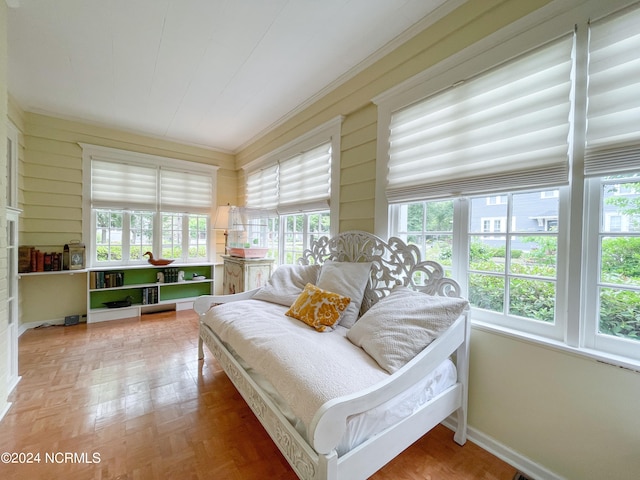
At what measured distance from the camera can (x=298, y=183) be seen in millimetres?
3236

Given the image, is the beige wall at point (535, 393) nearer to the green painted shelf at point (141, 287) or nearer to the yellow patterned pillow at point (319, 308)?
the yellow patterned pillow at point (319, 308)

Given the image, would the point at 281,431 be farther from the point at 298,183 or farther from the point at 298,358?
the point at 298,183

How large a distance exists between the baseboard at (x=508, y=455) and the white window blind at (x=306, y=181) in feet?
6.98

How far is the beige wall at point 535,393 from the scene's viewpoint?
3.87ft

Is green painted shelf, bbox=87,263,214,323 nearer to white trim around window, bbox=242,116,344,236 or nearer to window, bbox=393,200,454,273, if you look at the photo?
white trim around window, bbox=242,116,344,236

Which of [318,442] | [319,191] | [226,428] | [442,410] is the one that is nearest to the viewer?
Result: [318,442]

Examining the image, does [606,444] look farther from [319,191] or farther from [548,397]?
[319,191]

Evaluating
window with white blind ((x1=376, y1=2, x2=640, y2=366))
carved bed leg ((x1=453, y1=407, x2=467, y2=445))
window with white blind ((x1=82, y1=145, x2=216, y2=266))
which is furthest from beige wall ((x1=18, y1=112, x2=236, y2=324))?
carved bed leg ((x1=453, y1=407, x2=467, y2=445))

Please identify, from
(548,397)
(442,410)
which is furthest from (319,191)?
(548,397)

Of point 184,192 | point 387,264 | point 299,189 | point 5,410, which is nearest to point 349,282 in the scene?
point 387,264

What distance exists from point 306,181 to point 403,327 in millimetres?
2100

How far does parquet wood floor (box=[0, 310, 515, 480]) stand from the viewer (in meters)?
1.41

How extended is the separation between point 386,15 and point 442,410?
2514 millimetres

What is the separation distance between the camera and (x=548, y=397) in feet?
4.47
